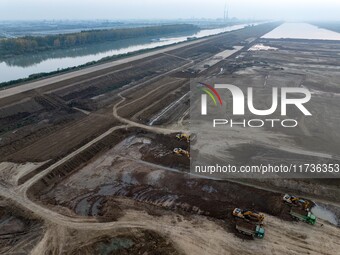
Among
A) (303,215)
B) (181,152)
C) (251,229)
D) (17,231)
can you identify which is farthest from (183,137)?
(17,231)

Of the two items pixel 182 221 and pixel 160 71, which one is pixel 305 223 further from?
pixel 160 71

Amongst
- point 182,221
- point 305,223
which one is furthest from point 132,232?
point 305,223

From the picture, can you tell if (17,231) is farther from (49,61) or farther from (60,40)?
(60,40)

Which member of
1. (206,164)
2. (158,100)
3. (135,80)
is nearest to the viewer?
(206,164)

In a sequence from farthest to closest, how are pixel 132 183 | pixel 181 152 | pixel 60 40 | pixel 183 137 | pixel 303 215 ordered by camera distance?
1. pixel 60 40
2. pixel 183 137
3. pixel 181 152
4. pixel 132 183
5. pixel 303 215

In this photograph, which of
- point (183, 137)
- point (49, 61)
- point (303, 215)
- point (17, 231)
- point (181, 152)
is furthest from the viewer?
point (49, 61)

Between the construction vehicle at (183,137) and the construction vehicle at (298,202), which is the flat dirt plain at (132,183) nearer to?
the construction vehicle at (298,202)

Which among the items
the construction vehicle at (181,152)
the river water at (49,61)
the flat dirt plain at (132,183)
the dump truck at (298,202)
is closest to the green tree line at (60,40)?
the river water at (49,61)
